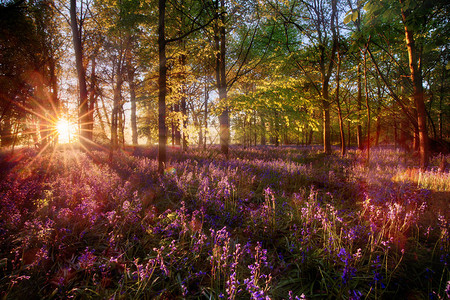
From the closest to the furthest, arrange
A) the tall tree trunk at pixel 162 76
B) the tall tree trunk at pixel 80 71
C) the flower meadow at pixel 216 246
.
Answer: the flower meadow at pixel 216 246 < the tall tree trunk at pixel 162 76 < the tall tree trunk at pixel 80 71

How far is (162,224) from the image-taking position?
9.43 ft

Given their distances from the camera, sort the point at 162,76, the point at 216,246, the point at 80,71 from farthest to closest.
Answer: the point at 80,71 < the point at 162,76 < the point at 216,246

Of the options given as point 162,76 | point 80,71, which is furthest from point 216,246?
point 80,71

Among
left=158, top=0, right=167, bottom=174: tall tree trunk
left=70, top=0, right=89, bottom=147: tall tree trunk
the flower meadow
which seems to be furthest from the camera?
left=70, top=0, right=89, bottom=147: tall tree trunk

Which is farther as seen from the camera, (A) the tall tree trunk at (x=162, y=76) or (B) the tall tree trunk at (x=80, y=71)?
(B) the tall tree trunk at (x=80, y=71)

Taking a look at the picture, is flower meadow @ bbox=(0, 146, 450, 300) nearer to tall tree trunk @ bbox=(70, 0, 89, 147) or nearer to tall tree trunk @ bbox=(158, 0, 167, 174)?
tall tree trunk @ bbox=(158, 0, 167, 174)

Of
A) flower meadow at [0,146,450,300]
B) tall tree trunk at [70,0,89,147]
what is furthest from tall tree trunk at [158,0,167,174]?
tall tree trunk at [70,0,89,147]

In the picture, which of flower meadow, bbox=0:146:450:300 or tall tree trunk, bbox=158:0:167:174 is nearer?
flower meadow, bbox=0:146:450:300

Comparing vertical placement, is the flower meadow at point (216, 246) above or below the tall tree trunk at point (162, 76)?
below

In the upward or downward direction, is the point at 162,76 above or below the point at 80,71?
below

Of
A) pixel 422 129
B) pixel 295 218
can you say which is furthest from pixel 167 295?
pixel 422 129

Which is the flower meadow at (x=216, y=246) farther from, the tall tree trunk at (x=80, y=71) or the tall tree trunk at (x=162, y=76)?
the tall tree trunk at (x=80, y=71)

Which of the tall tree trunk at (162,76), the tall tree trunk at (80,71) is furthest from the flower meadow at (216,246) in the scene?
the tall tree trunk at (80,71)

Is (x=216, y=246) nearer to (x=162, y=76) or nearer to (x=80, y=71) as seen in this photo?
(x=162, y=76)
